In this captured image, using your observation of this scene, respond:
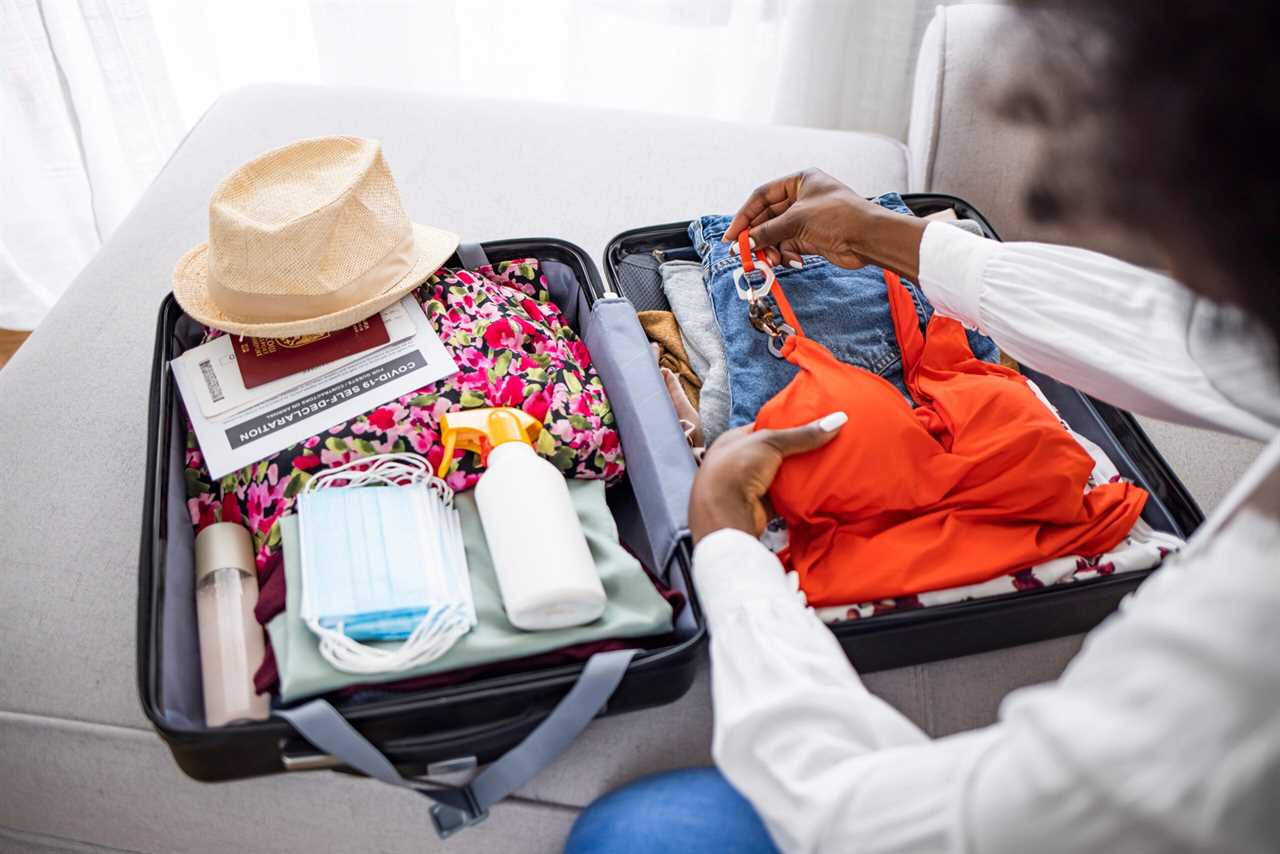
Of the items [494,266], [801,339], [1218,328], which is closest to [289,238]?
[494,266]

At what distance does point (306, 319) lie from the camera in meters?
0.89

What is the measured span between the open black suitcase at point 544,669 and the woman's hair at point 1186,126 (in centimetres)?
41

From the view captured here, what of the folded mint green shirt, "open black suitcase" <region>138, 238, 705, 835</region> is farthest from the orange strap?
the folded mint green shirt

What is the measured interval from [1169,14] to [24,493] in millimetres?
1061

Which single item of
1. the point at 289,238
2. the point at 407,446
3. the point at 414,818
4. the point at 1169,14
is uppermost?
the point at 1169,14

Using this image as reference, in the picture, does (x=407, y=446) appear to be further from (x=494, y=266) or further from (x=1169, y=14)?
(x=1169, y=14)

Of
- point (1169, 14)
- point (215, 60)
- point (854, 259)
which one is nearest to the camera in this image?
point (1169, 14)

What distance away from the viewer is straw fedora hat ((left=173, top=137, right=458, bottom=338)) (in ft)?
2.86

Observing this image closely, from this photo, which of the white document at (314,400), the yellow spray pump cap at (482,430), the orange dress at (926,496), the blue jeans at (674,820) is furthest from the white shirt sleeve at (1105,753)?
the white document at (314,400)

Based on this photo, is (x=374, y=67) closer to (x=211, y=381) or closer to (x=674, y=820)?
(x=211, y=381)

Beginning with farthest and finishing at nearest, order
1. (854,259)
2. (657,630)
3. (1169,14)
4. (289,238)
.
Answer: (854,259), (289,238), (657,630), (1169,14)

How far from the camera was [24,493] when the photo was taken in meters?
0.95

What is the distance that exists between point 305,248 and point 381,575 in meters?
0.34

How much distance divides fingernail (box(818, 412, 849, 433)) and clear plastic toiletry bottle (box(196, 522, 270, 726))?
20.2 inches
